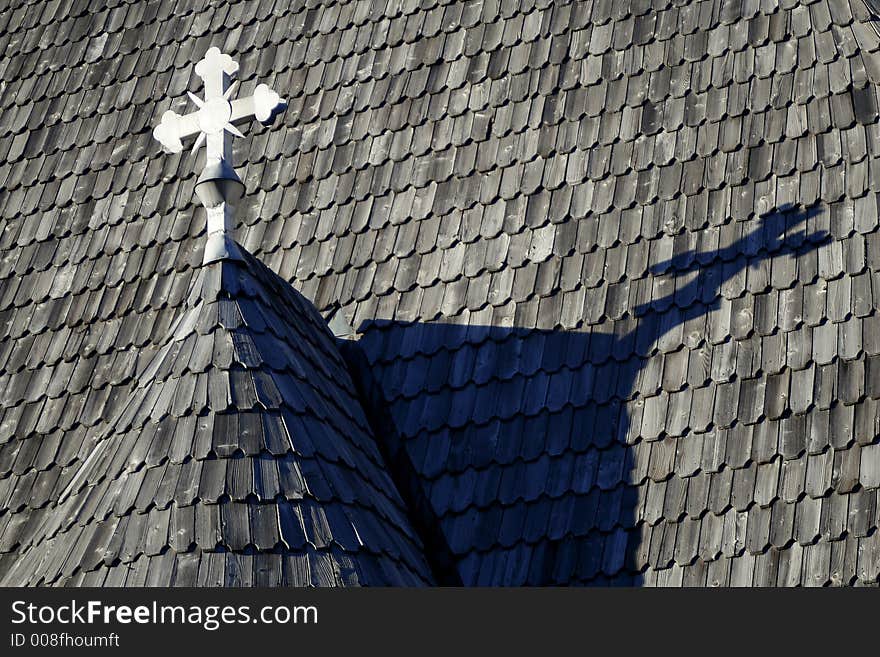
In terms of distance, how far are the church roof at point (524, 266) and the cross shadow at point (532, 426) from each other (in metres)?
0.02

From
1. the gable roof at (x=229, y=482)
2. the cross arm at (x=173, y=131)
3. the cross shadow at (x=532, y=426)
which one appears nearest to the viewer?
the gable roof at (x=229, y=482)

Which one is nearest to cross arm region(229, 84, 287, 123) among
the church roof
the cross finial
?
the cross finial

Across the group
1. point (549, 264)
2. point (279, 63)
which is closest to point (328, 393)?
point (549, 264)

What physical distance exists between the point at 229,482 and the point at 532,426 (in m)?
2.19

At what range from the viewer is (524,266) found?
1024 centimetres

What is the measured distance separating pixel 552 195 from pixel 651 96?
3.19ft

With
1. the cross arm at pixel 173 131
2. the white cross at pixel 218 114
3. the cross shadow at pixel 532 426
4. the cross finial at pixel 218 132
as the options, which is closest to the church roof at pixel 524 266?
the cross shadow at pixel 532 426

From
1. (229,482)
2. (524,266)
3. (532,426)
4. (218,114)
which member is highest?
(218,114)

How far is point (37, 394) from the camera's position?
1064cm

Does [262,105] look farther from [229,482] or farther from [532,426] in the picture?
[229,482]

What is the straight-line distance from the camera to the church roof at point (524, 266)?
8.77m

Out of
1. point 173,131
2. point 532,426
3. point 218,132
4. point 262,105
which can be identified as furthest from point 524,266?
point 173,131

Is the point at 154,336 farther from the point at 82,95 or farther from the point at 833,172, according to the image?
the point at 833,172

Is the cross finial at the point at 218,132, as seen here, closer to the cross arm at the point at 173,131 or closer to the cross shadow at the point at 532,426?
the cross arm at the point at 173,131
